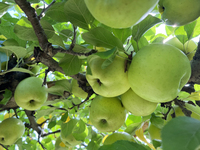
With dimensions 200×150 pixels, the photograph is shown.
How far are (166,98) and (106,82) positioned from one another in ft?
0.90

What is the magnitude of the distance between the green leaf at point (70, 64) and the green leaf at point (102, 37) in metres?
0.32

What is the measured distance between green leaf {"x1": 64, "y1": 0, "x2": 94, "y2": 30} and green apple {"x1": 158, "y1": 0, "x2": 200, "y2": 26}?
36 cm

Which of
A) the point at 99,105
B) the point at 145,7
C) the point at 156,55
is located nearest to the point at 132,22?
the point at 145,7

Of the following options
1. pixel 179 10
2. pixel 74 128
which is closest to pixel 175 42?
pixel 179 10

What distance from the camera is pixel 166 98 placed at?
641mm

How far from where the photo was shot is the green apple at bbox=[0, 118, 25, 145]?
1479 millimetres

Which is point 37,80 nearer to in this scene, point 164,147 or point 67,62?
point 67,62

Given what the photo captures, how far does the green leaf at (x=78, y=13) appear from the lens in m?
0.76

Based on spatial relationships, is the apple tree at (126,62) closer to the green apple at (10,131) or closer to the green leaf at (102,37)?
the green leaf at (102,37)

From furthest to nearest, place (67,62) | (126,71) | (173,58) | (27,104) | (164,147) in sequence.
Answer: (27,104) → (67,62) → (126,71) → (173,58) → (164,147)

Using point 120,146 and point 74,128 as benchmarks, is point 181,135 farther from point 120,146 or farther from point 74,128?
point 74,128

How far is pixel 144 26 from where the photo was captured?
734mm

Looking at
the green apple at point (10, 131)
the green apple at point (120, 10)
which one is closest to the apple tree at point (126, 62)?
the green apple at point (120, 10)

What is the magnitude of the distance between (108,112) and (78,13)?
579 millimetres
